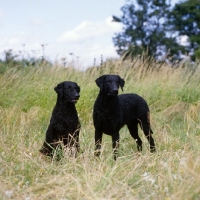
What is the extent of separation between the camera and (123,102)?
619 cm

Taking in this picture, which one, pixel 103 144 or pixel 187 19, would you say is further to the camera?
pixel 187 19

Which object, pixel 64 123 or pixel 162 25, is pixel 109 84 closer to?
pixel 64 123

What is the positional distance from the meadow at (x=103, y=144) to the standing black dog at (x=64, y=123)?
23cm

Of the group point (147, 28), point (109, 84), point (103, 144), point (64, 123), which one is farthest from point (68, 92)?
point (147, 28)

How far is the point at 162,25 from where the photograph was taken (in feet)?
104

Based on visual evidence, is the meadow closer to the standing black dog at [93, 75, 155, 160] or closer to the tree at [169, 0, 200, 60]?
the standing black dog at [93, 75, 155, 160]

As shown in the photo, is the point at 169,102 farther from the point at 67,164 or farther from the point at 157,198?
the point at 157,198

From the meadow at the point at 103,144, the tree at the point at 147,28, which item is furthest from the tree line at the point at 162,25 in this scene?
the meadow at the point at 103,144

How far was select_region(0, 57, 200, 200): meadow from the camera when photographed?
12.2 feet

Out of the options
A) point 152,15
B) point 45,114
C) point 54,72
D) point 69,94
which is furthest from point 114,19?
point 69,94

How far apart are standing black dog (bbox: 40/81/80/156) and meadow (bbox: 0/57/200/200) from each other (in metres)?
0.23

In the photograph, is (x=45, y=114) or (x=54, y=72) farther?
(x=54, y=72)

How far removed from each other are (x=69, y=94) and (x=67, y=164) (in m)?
1.26

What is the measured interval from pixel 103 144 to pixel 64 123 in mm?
544
